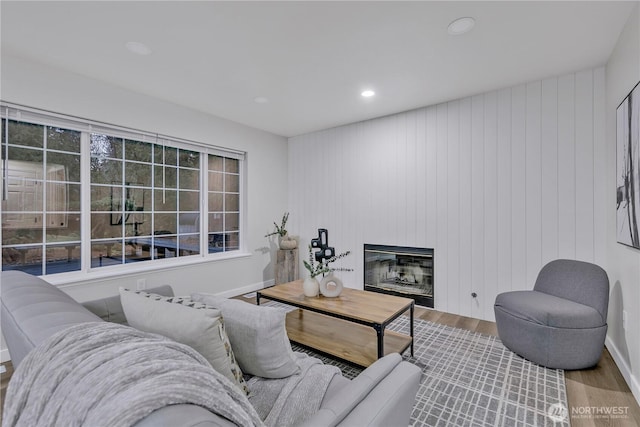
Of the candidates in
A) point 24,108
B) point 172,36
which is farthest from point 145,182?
point 172,36

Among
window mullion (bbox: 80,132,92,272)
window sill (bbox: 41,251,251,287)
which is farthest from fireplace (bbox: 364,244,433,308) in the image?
window mullion (bbox: 80,132,92,272)

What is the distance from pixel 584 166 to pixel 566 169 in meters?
0.13

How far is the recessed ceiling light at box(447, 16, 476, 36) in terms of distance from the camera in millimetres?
1935

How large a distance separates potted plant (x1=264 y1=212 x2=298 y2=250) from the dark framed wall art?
139 inches

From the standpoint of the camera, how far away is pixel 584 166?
2658 mm

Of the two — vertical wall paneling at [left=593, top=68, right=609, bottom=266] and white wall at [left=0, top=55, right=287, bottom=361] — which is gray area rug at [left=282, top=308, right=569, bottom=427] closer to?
vertical wall paneling at [left=593, top=68, right=609, bottom=266]

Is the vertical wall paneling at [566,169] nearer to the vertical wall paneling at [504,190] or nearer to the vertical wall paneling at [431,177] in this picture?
the vertical wall paneling at [504,190]

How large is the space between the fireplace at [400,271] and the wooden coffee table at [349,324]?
1.28 meters

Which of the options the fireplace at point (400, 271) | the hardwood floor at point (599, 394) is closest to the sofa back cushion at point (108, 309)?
the hardwood floor at point (599, 394)

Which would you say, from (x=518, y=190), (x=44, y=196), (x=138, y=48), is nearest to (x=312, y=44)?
(x=138, y=48)

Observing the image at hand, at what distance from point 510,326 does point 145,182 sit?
155 inches

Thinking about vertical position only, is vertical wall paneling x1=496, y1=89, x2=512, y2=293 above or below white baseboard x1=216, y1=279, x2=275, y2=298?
above

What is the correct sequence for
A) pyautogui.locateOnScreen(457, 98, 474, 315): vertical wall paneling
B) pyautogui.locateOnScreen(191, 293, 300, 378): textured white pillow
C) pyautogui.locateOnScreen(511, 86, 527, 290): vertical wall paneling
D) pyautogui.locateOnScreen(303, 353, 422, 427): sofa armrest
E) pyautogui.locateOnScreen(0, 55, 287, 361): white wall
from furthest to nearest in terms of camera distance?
1. pyautogui.locateOnScreen(457, 98, 474, 315): vertical wall paneling
2. pyautogui.locateOnScreen(511, 86, 527, 290): vertical wall paneling
3. pyautogui.locateOnScreen(0, 55, 287, 361): white wall
4. pyautogui.locateOnScreen(191, 293, 300, 378): textured white pillow
5. pyautogui.locateOnScreen(303, 353, 422, 427): sofa armrest

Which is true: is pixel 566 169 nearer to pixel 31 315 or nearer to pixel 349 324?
pixel 349 324
